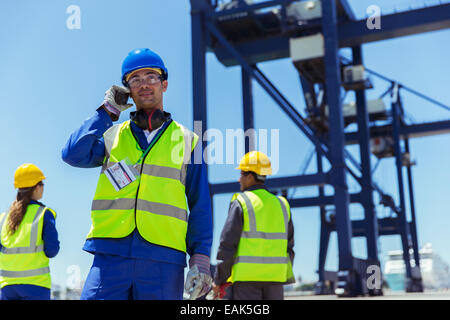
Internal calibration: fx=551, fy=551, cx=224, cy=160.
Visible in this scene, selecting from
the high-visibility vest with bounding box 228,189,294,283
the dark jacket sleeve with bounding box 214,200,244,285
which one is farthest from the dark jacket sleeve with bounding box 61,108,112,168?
the high-visibility vest with bounding box 228,189,294,283

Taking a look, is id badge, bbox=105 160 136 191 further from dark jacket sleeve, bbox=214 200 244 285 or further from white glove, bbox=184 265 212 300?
dark jacket sleeve, bbox=214 200 244 285

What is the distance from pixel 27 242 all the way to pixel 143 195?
96.6 inches

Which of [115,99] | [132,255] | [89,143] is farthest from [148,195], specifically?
[115,99]

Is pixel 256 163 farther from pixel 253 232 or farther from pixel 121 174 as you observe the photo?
pixel 121 174

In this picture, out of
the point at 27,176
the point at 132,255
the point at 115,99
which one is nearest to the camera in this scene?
the point at 132,255

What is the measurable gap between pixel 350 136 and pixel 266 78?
1122cm

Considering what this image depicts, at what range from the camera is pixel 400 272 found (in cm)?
8975

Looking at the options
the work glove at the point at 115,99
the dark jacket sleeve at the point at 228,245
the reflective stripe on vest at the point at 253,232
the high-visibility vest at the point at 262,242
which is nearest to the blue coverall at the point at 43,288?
the dark jacket sleeve at the point at 228,245

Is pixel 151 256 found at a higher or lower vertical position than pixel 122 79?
lower

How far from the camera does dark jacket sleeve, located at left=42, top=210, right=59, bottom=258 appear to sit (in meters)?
4.66

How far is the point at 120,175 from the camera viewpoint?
8.86 feet

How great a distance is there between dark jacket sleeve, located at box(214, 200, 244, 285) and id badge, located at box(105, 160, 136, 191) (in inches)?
68.4
